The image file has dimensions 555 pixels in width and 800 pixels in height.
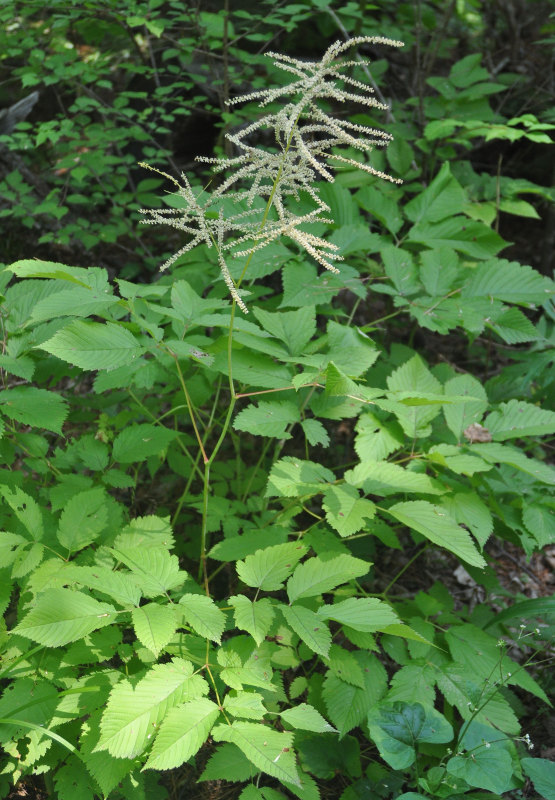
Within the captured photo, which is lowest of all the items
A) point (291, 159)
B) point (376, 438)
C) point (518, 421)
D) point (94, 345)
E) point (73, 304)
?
point (518, 421)

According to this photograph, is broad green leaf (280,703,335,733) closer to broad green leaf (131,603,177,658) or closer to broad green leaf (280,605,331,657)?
broad green leaf (280,605,331,657)

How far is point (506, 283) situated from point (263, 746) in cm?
191

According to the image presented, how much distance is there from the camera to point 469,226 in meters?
2.64

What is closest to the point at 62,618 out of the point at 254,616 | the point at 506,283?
the point at 254,616

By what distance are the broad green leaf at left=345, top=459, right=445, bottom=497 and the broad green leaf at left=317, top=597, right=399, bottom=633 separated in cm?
33

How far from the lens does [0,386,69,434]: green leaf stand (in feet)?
5.82

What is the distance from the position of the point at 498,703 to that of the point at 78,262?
4.23 meters

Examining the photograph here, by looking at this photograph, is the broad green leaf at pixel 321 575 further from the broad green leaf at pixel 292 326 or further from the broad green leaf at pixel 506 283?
the broad green leaf at pixel 506 283

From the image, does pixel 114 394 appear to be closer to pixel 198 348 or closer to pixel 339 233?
pixel 198 348

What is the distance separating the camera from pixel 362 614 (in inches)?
60.7

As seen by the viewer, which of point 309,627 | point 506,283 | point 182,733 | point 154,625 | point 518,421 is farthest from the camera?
point 506,283

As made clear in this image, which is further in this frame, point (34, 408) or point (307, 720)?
point (34, 408)

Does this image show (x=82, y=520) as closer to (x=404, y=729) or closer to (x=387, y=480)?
(x=387, y=480)

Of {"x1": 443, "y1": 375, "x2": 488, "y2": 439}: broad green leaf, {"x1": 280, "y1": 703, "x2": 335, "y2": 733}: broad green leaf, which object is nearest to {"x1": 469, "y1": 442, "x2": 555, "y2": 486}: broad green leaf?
{"x1": 443, "y1": 375, "x2": 488, "y2": 439}: broad green leaf
